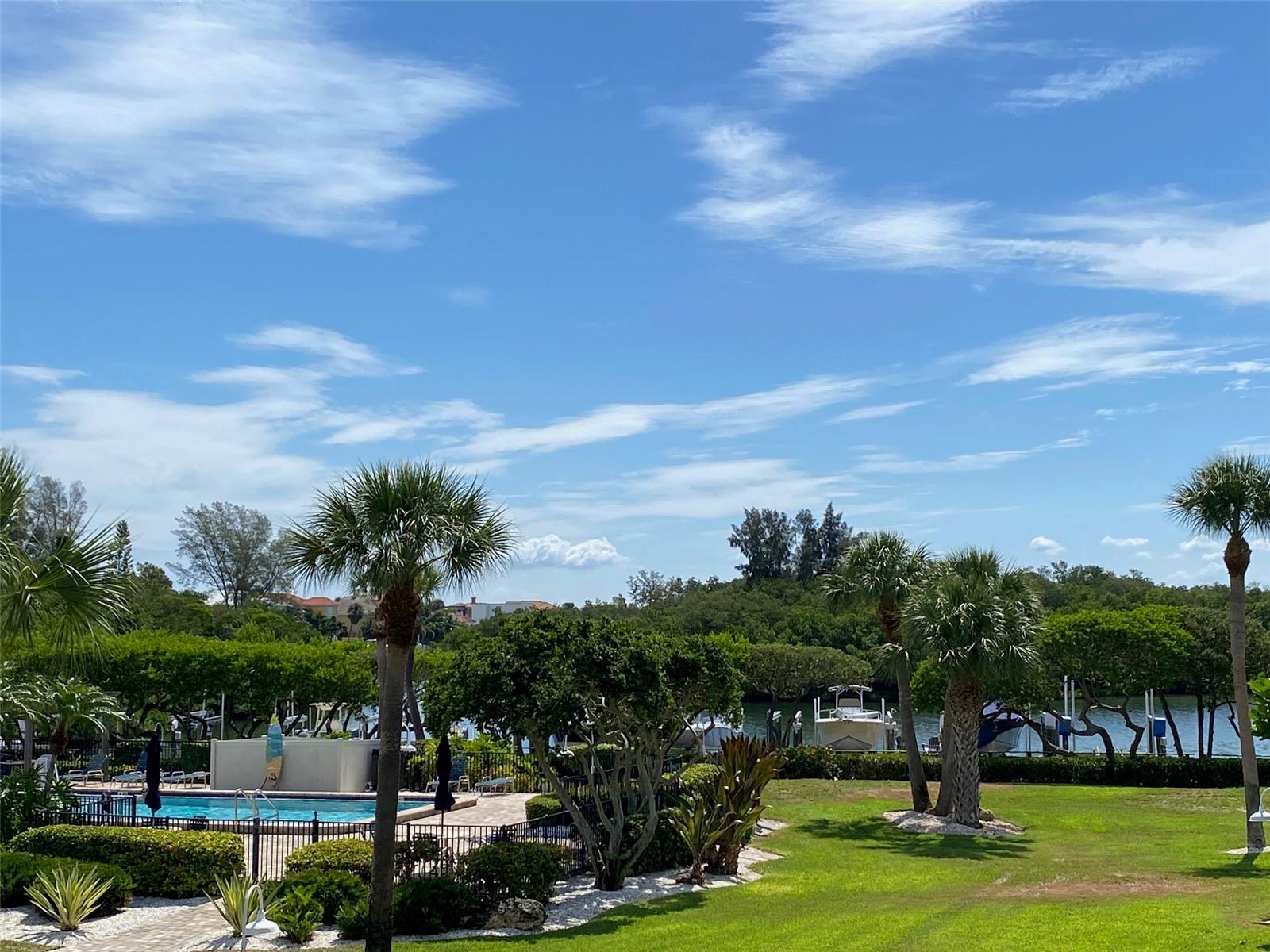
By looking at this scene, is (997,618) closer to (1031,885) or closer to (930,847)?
(930,847)

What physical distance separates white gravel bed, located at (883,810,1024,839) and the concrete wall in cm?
1395

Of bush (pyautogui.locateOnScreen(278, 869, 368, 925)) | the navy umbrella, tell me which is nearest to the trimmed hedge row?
the navy umbrella

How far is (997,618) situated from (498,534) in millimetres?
16682

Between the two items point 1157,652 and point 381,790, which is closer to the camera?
point 381,790

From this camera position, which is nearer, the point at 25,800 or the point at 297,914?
the point at 297,914

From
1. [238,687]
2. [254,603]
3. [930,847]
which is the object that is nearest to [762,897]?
[930,847]

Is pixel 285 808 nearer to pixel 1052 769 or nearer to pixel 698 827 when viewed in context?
pixel 698 827

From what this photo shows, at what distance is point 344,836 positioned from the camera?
71.9ft

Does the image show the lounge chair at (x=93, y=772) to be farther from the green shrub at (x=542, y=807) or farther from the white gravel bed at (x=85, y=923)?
the white gravel bed at (x=85, y=923)

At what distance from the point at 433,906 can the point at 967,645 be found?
51.3 ft

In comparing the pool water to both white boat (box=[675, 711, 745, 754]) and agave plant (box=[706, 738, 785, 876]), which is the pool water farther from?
white boat (box=[675, 711, 745, 754])

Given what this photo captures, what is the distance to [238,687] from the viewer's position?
135 ft

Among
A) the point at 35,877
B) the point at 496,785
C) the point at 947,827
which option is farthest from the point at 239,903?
the point at 947,827

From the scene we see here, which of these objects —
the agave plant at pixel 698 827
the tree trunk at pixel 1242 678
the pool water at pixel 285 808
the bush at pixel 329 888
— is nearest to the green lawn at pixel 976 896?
the agave plant at pixel 698 827
